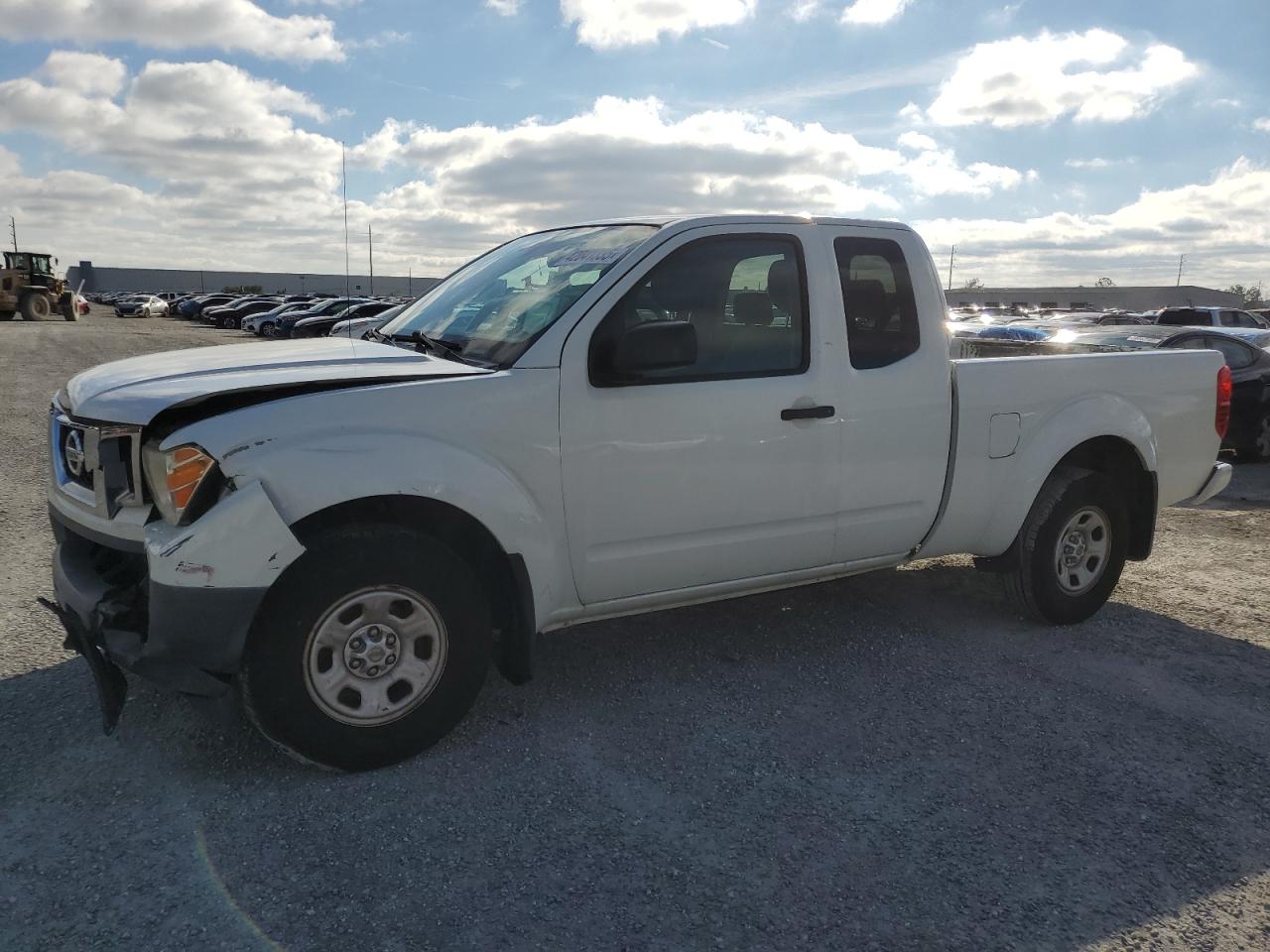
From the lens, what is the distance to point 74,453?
352cm

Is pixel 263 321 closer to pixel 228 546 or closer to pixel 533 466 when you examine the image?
pixel 533 466

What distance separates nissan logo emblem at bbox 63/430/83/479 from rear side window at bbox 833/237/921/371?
3.00 metres

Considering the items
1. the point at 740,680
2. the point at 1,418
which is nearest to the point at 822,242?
the point at 740,680

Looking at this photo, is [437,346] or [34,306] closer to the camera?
[437,346]

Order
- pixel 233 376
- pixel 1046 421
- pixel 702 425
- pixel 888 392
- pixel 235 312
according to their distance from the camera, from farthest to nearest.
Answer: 1. pixel 235 312
2. pixel 1046 421
3. pixel 888 392
4. pixel 702 425
5. pixel 233 376

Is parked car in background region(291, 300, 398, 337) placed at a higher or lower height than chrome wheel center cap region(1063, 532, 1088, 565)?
higher

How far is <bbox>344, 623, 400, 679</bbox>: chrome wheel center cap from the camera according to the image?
3.24 metres

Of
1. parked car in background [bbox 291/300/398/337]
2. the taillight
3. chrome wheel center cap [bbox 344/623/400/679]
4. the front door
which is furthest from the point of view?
parked car in background [bbox 291/300/398/337]

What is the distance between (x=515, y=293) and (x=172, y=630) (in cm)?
187

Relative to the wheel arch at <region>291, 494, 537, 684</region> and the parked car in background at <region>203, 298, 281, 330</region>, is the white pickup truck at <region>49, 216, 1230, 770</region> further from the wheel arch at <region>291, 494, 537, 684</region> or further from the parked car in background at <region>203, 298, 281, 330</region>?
the parked car in background at <region>203, 298, 281, 330</region>

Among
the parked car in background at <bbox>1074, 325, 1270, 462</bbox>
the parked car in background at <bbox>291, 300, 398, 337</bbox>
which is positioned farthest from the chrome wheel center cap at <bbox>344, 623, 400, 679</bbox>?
the parked car in background at <bbox>291, 300, 398, 337</bbox>

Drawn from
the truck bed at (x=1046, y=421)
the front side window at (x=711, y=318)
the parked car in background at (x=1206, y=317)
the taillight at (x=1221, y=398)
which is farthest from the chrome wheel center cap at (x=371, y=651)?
the parked car in background at (x=1206, y=317)

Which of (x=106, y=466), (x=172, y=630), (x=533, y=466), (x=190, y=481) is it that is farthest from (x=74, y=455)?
(x=533, y=466)

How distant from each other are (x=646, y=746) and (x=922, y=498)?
69.0 inches
